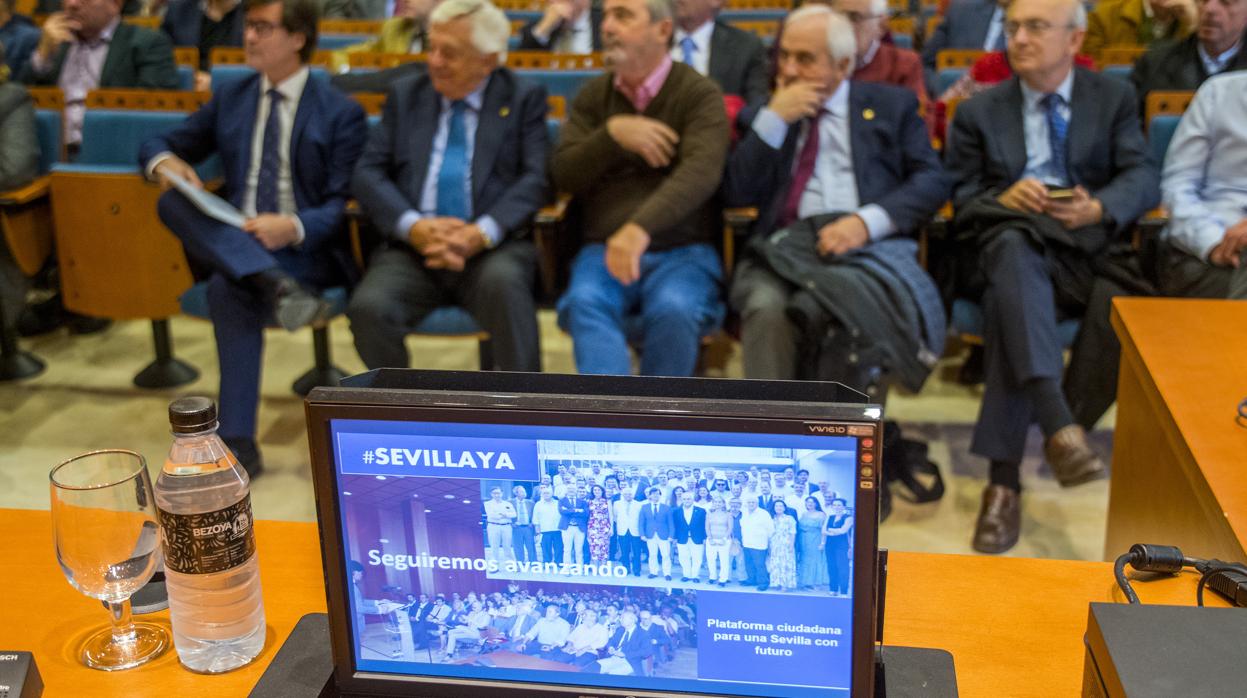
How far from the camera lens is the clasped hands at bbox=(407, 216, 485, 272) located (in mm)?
2939

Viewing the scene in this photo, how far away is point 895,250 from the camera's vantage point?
9.47 feet

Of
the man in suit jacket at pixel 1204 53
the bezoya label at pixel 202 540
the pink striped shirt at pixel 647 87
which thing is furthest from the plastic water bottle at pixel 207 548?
the man in suit jacket at pixel 1204 53

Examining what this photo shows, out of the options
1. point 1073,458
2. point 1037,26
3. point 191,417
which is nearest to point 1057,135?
point 1037,26

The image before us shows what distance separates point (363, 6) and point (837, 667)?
5.87 meters

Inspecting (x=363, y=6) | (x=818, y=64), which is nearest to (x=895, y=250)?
(x=818, y=64)

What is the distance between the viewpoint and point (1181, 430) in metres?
1.52

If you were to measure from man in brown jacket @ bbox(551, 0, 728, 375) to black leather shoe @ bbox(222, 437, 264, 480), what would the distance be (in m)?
0.84

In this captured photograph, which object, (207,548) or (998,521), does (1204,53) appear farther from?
(207,548)

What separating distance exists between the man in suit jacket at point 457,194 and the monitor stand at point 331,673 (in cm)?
175

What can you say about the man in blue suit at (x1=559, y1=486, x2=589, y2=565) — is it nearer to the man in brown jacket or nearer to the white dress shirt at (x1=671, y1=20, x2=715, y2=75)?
the man in brown jacket

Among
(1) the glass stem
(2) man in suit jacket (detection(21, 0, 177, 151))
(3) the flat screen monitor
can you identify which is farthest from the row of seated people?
(3) the flat screen monitor

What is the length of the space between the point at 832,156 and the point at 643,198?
49 centimetres

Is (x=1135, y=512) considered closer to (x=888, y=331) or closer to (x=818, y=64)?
(x=888, y=331)

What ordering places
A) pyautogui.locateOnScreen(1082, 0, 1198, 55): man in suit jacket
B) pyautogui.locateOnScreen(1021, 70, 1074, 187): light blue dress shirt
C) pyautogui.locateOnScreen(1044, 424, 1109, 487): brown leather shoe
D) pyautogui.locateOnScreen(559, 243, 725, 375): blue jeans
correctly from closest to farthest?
pyautogui.locateOnScreen(1044, 424, 1109, 487): brown leather shoe → pyautogui.locateOnScreen(559, 243, 725, 375): blue jeans → pyautogui.locateOnScreen(1021, 70, 1074, 187): light blue dress shirt → pyautogui.locateOnScreen(1082, 0, 1198, 55): man in suit jacket
